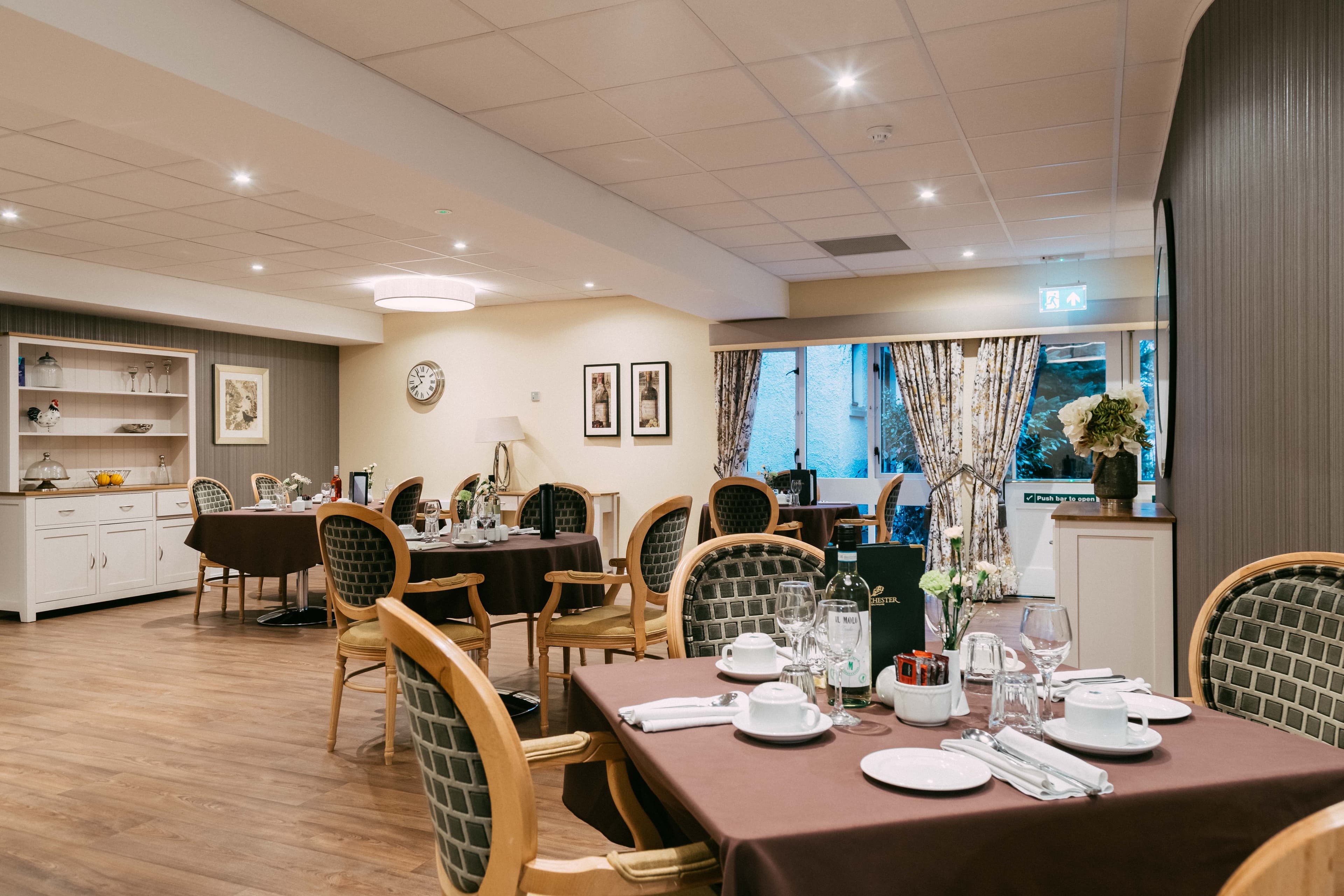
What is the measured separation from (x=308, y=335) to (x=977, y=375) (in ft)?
23.0

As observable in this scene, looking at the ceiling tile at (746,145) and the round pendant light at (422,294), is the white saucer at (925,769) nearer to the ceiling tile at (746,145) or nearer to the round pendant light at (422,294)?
the ceiling tile at (746,145)

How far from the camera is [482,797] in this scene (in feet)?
4.43

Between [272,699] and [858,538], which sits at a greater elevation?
[858,538]

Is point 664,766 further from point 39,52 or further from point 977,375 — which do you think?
point 977,375

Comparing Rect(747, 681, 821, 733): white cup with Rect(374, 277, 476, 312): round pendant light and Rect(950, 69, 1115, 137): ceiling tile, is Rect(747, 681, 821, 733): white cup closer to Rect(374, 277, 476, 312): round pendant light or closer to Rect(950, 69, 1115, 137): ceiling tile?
Rect(950, 69, 1115, 137): ceiling tile

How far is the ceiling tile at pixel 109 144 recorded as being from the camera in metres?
4.36

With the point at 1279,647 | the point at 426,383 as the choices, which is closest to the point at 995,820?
the point at 1279,647

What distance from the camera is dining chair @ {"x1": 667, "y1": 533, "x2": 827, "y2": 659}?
2.38m

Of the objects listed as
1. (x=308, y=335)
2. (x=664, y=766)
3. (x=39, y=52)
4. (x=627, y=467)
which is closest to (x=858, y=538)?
(x=664, y=766)

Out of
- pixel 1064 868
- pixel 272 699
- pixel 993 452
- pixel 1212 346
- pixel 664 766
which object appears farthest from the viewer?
pixel 993 452

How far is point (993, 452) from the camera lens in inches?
309

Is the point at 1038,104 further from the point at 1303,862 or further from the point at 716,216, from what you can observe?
the point at 1303,862

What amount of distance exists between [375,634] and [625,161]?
2.83m

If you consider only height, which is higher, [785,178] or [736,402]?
[785,178]
